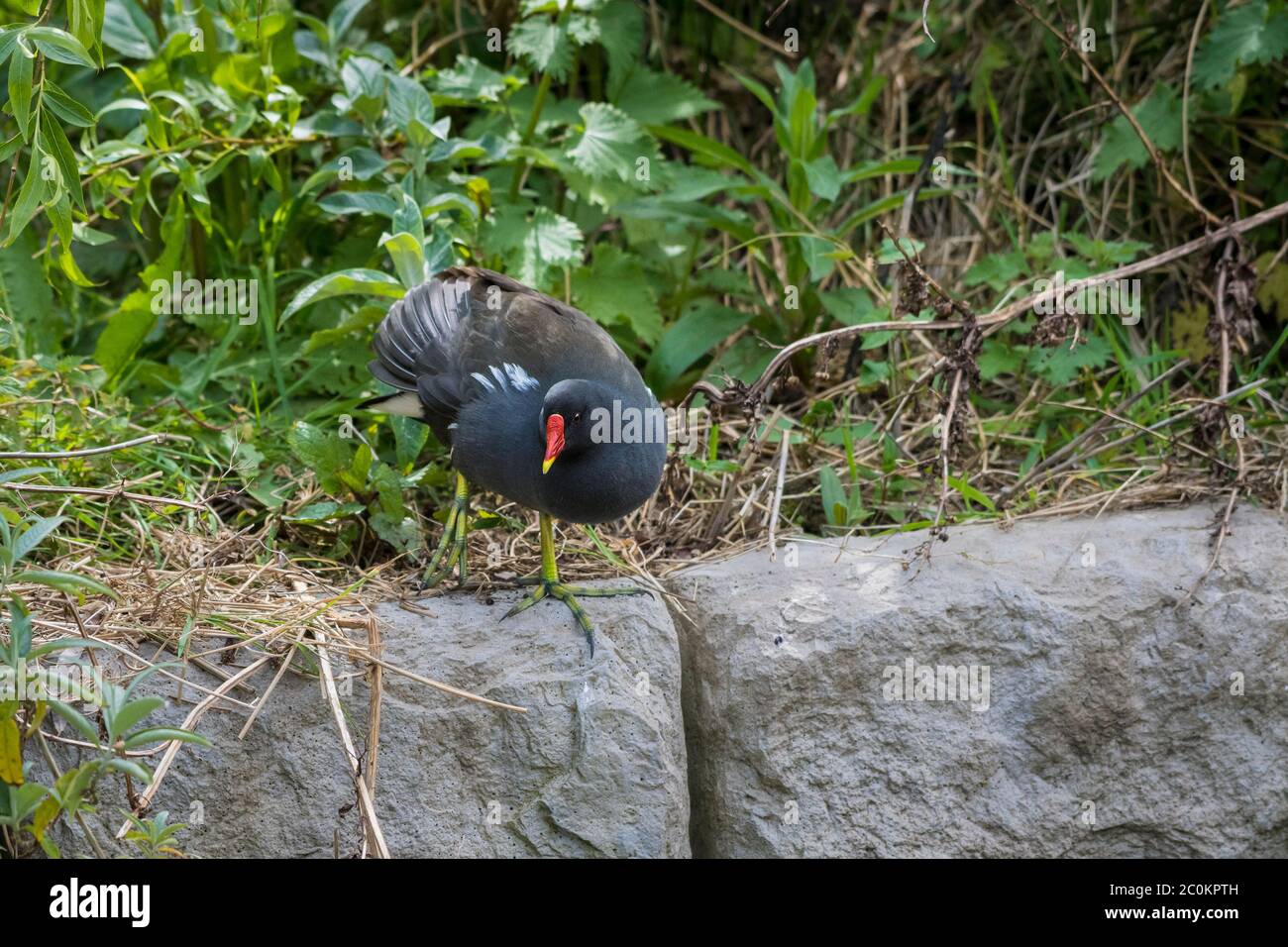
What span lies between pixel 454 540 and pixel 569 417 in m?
0.74

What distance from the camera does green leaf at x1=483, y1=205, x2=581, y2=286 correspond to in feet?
14.1

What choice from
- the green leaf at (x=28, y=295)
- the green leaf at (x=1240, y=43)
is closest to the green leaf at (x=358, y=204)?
the green leaf at (x=28, y=295)

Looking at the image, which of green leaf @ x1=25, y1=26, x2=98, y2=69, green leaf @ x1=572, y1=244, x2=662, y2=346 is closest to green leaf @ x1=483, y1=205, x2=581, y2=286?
green leaf @ x1=572, y1=244, x2=662, y2=346

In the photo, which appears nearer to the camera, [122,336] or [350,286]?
[350,286]

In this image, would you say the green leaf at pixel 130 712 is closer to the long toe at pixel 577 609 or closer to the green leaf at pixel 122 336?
the long toe at pixel 577 609

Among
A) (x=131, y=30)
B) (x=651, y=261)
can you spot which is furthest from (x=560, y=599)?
(x=131, y=30)

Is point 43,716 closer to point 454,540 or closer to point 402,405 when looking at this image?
point 454,540

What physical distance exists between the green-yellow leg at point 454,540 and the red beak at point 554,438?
24.9 inches

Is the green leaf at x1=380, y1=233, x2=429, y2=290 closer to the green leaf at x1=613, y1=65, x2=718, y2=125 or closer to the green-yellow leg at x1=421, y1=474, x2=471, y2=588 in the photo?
the green-yellow leg at x1=421, y1=474, x2=471, y2=588

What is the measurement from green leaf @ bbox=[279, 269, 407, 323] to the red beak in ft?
3.22

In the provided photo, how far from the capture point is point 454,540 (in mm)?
3703

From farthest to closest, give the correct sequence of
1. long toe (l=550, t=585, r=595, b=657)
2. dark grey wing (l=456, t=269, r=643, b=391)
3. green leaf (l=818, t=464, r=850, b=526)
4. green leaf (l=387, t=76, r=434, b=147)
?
green leaf (l=387, t=76, r=434, b=147) < green leaf (l=818, t=464, r=850, b=526) < dark grey wing (l=456, t=269, r=643, b=391) < long toe (l=550, t=585, r=595, b=657)

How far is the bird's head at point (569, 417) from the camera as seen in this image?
3.12m
